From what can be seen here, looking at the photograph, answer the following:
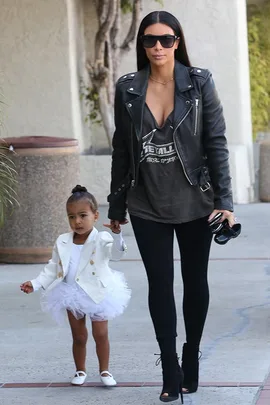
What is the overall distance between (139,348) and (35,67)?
7.10m

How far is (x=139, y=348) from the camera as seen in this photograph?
604 centimetres

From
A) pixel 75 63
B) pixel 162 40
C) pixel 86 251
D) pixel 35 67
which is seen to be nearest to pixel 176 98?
pixel 162 40

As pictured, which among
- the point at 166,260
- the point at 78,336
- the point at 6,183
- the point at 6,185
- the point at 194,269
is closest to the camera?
the point at 166,260

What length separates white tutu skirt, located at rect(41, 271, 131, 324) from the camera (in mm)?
5074

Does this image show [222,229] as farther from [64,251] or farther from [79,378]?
[79,378]

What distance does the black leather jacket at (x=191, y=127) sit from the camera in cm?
460

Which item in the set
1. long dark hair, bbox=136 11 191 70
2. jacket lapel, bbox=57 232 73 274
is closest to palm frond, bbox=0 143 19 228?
jacket lapel, bbox=57 232 73 274

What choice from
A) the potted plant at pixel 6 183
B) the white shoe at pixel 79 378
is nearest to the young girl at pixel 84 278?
the white shoe at pixel 79 378

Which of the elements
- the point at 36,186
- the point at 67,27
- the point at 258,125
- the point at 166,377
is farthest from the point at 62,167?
the point at 258,125

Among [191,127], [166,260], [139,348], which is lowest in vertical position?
[139,348]

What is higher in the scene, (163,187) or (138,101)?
(138,101)

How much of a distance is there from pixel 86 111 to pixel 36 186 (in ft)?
14.2

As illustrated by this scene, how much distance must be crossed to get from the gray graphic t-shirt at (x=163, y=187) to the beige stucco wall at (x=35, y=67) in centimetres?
799

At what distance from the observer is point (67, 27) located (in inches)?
488
